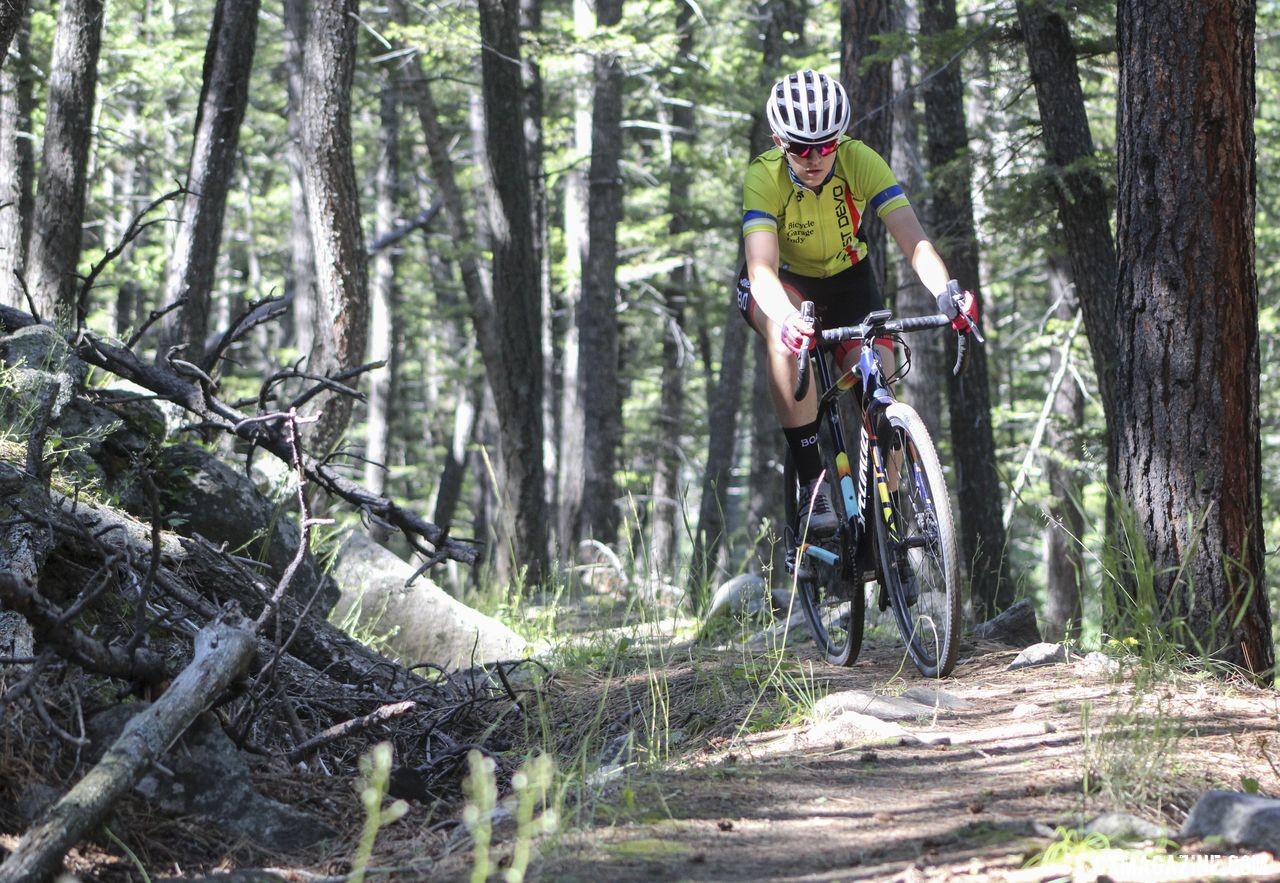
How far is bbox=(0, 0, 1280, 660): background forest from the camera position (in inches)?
374

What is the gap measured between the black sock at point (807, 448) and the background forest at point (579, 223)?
37 cm

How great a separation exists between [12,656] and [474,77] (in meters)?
19.3

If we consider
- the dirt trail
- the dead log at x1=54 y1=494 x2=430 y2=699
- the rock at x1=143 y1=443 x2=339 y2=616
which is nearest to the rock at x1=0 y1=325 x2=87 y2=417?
the dead log at x1=54 y1=494 x2=430 y2=699

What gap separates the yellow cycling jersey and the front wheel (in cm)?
98

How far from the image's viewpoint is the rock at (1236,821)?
264 centimetres

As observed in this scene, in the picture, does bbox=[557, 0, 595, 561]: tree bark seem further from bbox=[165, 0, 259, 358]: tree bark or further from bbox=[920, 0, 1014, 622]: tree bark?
bbox=[165, 0, 259, 358]: tree bark

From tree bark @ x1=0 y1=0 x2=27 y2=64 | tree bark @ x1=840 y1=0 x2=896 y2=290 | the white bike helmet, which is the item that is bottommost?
the white bike helmet

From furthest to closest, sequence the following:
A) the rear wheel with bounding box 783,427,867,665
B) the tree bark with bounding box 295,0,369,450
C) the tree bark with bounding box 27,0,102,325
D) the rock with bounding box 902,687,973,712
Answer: the tree bark with bounding box 295,0,369,450 < the tree bark with bounding box 27,0,102,325 < the rear wheel with bounding box 783,427,867,665 < the rock with bounding box 902,687,973,712

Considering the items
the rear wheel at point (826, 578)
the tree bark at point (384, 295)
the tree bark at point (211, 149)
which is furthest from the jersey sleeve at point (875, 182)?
the tree bark at point (384, 295)

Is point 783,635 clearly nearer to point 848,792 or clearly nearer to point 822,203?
point 822,203

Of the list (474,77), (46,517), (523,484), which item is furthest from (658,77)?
(46,517)

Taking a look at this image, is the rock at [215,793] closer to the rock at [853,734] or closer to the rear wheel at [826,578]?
the rock at [853,734]

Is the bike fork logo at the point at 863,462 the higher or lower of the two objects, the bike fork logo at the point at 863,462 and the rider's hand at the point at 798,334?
the lower

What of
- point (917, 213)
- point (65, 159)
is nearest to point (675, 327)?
point (917, 213)
